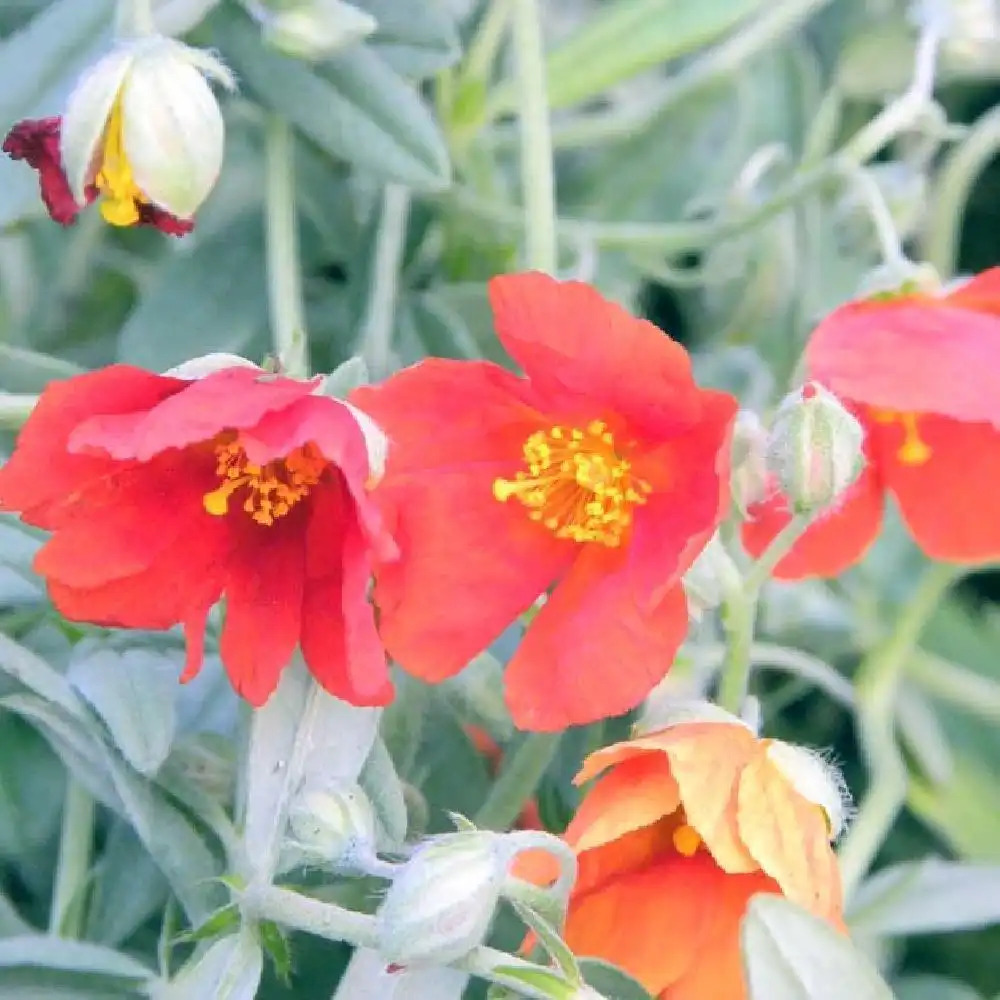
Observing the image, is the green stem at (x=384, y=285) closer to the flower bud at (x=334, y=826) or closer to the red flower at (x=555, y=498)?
the red flower at (x=555, y=498)

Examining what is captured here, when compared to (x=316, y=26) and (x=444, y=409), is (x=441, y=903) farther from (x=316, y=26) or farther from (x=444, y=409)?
(x=316, y=26)

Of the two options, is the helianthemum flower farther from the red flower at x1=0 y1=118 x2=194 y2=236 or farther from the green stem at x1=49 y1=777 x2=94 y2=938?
the green stem at x1=49 y1=777 x2=94 y2=938

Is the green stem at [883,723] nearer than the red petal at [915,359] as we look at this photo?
No

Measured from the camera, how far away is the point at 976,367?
536 millimetres

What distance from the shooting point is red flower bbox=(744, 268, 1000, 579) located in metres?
0.53

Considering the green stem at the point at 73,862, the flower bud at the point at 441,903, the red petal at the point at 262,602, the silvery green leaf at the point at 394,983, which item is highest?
the red petal at the point at 262,602

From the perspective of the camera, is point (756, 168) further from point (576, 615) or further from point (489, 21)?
point (576, 615)

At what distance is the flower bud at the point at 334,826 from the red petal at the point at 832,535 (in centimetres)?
21

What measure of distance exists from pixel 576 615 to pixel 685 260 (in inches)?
18.2

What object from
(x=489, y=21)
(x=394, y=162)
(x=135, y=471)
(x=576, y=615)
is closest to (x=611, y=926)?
(x=576, y=615)

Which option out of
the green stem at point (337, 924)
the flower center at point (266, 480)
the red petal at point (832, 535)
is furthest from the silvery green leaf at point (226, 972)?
the red petal at point (832, 535)

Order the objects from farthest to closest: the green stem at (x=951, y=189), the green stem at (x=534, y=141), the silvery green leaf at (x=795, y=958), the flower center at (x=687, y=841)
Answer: the green stem at (x=951, y=189), the green stem at (x=534, y=141), the flower center at (x=687, y=841), the silvery green leaf at (x=795, y=958)

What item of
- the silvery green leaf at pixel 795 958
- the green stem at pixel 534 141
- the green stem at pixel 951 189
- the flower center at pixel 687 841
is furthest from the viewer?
the green stem at pixel 951 189

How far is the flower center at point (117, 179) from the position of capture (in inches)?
21.9
